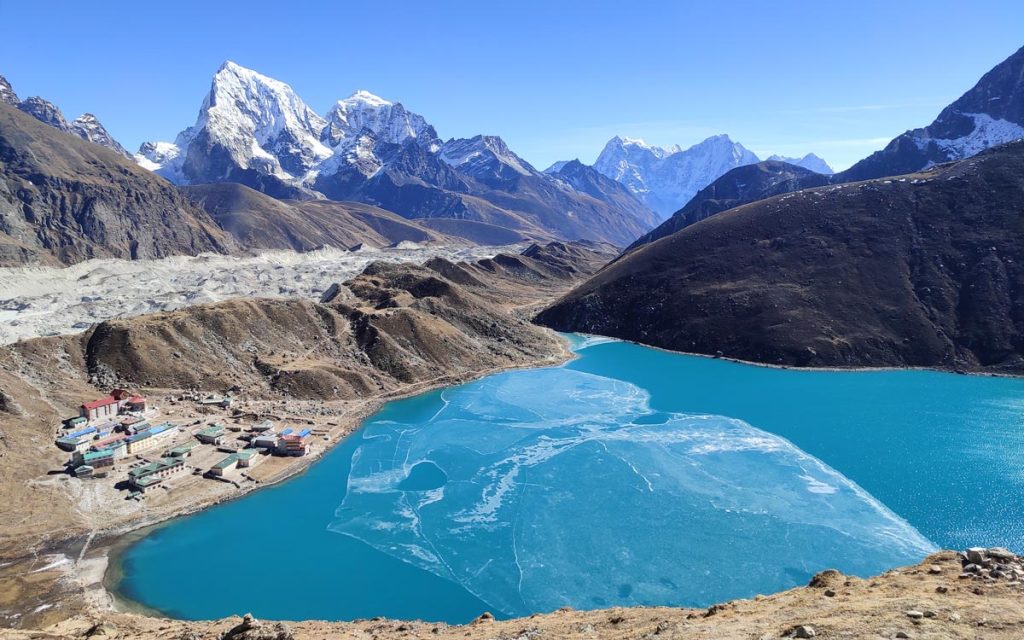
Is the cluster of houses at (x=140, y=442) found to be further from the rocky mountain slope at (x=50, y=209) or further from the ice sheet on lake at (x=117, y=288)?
the rocky mountain slope at (x=50, y=209)

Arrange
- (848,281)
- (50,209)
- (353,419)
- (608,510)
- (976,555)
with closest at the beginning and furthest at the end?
(976,555), (608,510), (353,419), (848,281), (50,209)

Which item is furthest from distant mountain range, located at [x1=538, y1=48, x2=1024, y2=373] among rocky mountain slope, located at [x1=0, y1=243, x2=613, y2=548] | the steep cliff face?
the steep cliff face

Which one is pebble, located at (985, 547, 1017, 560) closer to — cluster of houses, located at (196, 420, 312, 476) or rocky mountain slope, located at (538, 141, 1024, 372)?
cluster of houses, located at (196, 420, 312, 476)

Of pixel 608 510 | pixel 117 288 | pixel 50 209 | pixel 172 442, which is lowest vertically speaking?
pixel 608 510

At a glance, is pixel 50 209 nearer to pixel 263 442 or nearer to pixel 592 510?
pixel 263 442

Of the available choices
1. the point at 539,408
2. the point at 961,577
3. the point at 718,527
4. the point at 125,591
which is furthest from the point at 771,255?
the point at 125,591

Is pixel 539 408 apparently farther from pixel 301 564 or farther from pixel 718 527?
pixel 301 564

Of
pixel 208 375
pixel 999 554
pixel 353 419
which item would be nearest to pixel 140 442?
pixel 208 375

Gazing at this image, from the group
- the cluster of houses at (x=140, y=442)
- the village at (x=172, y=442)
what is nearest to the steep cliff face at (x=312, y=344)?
the village at (x=172, y=442)
